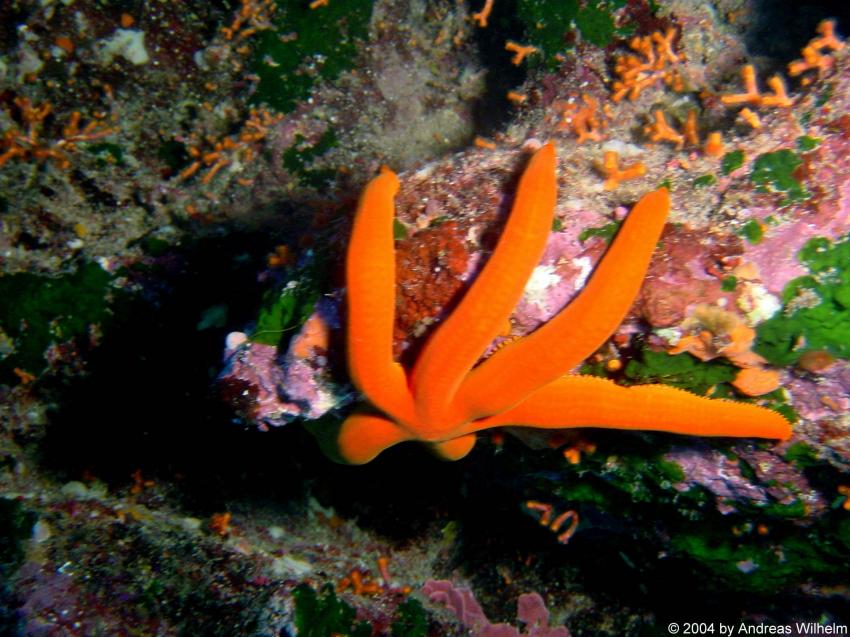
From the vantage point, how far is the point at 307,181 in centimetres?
624

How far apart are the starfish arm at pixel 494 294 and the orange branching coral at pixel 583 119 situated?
4.52ft

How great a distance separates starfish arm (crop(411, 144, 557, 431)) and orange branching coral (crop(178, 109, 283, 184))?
14.5 ft

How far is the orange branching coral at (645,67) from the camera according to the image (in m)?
4.66

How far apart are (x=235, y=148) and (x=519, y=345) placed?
496cm

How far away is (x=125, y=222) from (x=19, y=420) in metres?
2.40

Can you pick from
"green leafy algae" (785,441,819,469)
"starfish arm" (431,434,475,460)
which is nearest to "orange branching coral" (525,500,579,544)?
"starfish arm" (431,434,475,460)

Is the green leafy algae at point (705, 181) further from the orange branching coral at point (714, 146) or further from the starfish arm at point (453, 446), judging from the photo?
the starfish arm at point (453, 446)

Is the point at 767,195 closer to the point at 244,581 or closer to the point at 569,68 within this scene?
the point at 569,68

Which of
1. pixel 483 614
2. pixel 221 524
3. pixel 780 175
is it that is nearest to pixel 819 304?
pixel 780 175

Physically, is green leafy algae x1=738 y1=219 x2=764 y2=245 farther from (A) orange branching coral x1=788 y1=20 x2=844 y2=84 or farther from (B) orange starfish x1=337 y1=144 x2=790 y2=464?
(A) orange branching coral x1=788 y1=20 x2=844 y2=84

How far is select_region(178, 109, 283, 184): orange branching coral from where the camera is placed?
241 inches

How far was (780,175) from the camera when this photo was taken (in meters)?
2.92

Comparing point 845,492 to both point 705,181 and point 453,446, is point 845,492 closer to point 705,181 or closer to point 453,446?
point 705,181

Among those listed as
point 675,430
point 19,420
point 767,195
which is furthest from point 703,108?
point 19,420
